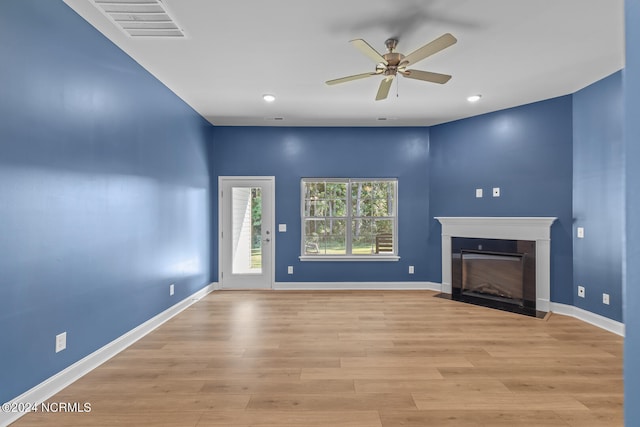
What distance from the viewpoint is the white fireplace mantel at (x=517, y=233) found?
4.34 m

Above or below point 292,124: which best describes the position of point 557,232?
below

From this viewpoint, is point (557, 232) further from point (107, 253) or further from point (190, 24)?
point (107, 253)

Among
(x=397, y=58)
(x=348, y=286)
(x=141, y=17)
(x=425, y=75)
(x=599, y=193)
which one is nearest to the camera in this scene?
(x=141, y=17)

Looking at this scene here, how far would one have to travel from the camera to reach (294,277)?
18.6ft

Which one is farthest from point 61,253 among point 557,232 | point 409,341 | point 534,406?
point 557,232

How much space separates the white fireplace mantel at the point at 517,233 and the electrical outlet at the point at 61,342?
4817mm

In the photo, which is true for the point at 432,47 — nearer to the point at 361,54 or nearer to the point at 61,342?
the point at 361,54

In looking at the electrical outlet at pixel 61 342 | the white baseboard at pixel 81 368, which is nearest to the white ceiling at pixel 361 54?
the electrical outlet at pixel 61 342

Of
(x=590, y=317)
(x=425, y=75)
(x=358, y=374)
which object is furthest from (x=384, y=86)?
(x=590, y=317)

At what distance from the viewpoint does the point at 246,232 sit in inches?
223

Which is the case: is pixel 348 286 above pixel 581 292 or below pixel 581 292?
below

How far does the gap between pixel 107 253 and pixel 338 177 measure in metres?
3.68

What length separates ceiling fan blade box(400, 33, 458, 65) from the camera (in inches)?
91.4

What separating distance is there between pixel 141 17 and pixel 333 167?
360cm
